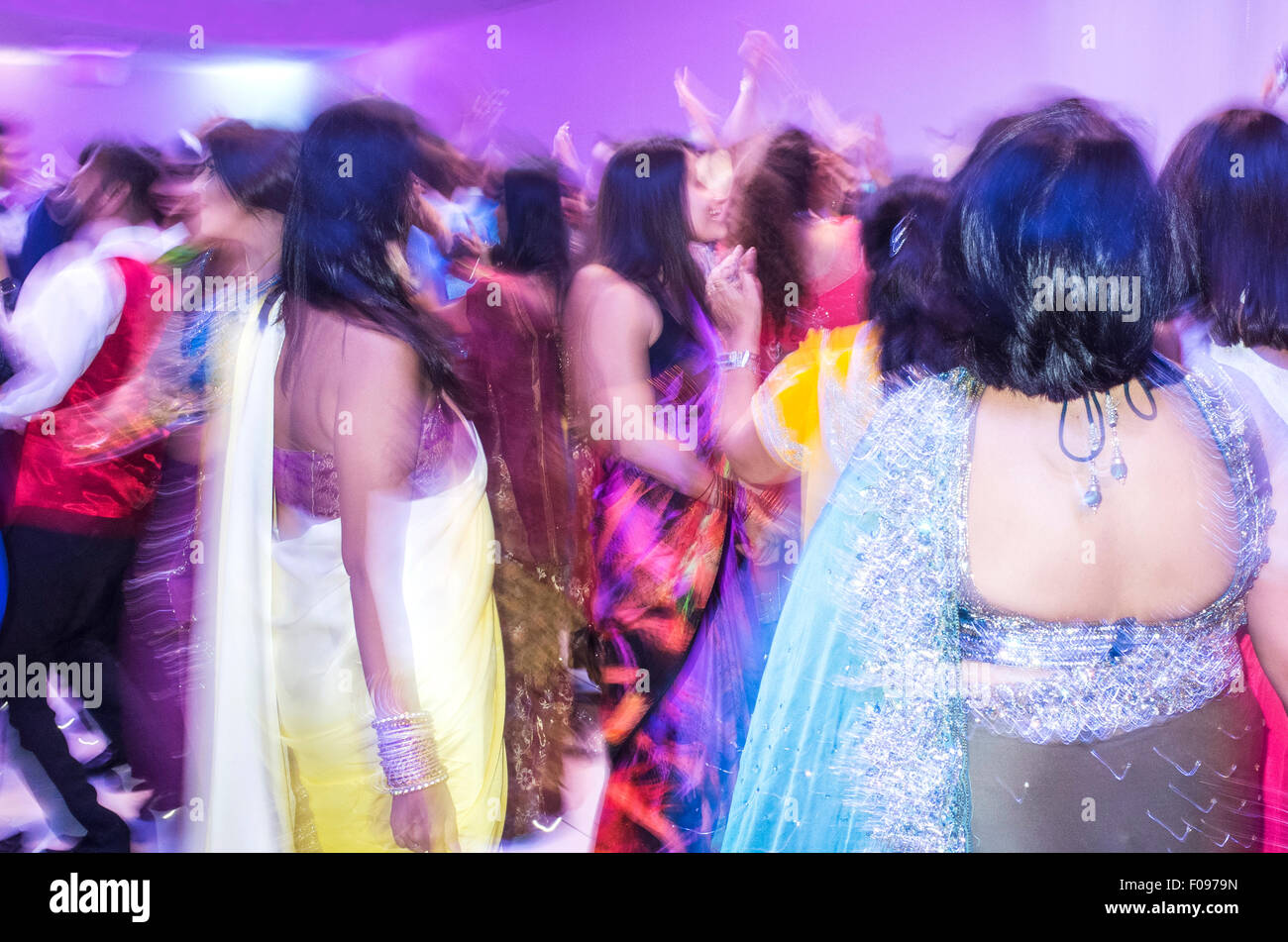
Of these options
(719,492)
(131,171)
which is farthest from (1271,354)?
(131,171)

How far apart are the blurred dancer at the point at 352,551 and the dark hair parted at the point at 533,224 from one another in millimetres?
192

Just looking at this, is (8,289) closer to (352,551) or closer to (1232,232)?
(352,551)

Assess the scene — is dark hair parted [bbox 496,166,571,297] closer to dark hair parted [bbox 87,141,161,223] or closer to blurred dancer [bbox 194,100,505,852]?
blurred dancer [bbox 194,100,505,852]

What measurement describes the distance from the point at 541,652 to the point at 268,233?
0.99 meters

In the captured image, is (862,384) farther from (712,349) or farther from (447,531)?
(447,531)

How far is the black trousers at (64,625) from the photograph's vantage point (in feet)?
7.22

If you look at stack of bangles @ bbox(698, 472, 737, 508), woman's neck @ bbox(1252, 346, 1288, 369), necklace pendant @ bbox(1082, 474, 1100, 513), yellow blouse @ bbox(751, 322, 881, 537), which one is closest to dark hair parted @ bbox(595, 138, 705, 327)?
yellow blouse @ bbox(751, 322, 881, 537)

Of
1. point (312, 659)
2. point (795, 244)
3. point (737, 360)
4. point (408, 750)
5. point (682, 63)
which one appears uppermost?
point (682, 63)

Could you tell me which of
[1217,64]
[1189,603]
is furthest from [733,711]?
[1217,64]

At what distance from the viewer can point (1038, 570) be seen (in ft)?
5.89

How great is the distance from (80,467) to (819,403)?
58.4 inches

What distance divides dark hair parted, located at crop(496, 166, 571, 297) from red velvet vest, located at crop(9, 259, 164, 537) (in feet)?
2.35

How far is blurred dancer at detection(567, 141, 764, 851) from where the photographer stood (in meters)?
2.16

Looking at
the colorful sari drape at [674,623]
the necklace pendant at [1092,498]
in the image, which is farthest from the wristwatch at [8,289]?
the necklace pendant at [1092,498]
